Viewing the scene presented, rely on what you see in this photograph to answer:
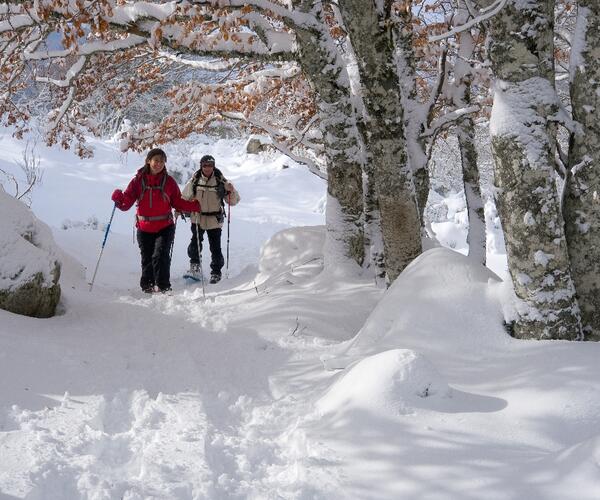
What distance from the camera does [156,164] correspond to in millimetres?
6867

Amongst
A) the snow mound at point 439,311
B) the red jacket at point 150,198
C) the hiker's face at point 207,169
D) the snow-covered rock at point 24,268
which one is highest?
the hiker's face at point 207,169

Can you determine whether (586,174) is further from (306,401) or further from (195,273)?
(195,273)

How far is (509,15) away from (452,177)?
22.9 m

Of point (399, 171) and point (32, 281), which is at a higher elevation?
point (399, 171)

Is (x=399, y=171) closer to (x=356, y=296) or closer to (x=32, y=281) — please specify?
(x=356, y=296)

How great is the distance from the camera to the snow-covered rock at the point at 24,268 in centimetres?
472

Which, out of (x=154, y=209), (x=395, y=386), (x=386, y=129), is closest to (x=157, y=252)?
(x=154, y=209)

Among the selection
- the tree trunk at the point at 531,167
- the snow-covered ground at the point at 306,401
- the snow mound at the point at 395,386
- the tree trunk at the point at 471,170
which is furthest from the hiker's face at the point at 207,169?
the snow mound at the point at 395,386

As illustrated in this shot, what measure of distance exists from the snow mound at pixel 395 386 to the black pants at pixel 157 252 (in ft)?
15.7

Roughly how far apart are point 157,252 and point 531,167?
17.3ft

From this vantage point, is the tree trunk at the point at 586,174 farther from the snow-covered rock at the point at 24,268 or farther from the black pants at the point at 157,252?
the black pants at the point at 157,252

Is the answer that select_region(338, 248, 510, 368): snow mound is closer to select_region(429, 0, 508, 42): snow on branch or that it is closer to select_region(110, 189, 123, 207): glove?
select_region(429, 0, 508, 42): snow on branch

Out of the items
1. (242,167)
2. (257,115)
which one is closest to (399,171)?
(257,115)

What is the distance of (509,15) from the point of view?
3180 millimetres
